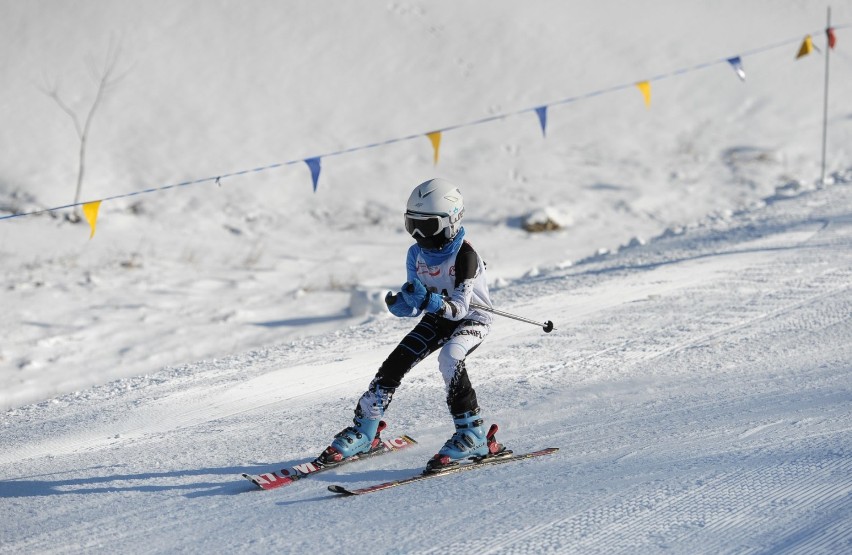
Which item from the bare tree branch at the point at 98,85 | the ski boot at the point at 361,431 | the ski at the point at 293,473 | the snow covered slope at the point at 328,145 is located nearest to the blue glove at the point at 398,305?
the ski boot at the point at 361,431

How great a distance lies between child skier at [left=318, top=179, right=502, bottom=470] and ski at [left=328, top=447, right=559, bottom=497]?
5 centimetres

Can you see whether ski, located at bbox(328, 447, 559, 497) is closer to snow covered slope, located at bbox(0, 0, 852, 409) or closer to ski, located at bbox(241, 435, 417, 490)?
ski, located at bbox(241, 435, 417, 490)

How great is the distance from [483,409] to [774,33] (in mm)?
A: 26609

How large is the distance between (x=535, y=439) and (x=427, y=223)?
Answer: 1627mm

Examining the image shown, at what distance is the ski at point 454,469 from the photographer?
4672 mm

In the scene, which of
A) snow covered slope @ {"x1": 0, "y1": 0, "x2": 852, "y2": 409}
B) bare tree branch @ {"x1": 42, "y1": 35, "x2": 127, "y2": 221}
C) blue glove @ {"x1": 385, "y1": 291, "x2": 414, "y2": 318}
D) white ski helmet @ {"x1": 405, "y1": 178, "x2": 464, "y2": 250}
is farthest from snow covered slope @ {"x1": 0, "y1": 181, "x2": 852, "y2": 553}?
bare tree branch @ {"x1": 42, "y1": 35, "x2": 127, "y2": 221}

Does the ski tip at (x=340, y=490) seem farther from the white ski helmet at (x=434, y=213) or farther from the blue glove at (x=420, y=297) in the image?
the white ski helmet at (x=434, y=213)

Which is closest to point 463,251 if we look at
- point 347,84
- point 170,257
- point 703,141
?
point 170,257

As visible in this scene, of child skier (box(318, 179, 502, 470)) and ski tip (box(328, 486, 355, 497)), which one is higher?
child skier (box(318, 179, 502, 470))

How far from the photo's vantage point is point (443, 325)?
5141 mm

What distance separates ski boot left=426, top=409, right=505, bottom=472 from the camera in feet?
16.3

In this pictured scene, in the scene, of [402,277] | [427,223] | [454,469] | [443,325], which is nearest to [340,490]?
[454,469]

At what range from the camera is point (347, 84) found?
85.8ft

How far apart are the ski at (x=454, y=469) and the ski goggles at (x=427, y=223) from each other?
128cm
